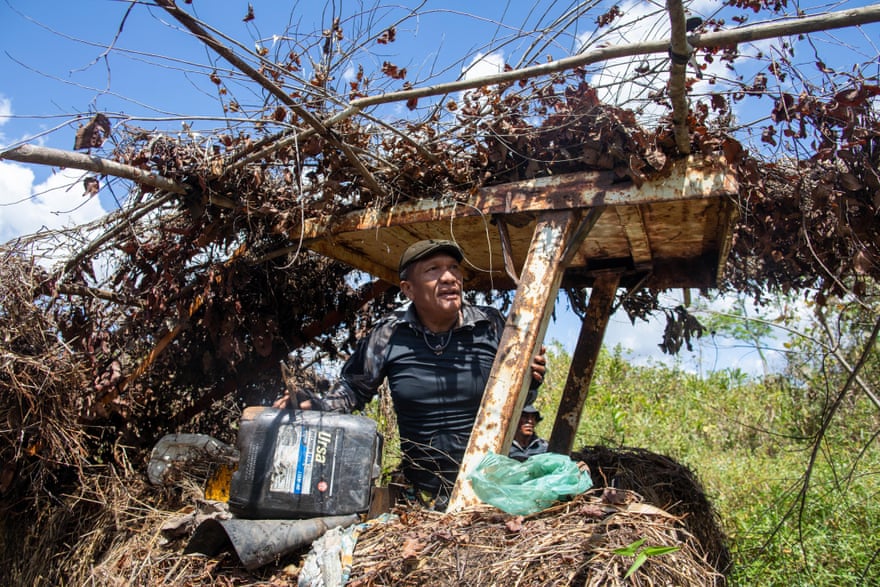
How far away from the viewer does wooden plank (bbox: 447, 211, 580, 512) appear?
9.71ft

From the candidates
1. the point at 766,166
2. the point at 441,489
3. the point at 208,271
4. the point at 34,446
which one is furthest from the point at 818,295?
the point at 34,446

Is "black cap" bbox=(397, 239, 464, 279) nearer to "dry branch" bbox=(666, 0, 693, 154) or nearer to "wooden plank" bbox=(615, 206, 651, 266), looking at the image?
"wooden plank" bbox=(615, 206, 651, 266)

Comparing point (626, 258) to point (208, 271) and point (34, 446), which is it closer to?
point (208, 271)

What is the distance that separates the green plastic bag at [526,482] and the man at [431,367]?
2.82 ft

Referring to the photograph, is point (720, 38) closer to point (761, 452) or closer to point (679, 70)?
point (679, 70)

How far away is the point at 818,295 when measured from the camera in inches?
165

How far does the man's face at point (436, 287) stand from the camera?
3814 mm

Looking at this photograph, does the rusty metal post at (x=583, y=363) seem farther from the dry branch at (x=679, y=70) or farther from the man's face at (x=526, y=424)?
the dry branch at (x=679, y=70)

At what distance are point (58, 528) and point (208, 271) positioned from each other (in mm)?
1865

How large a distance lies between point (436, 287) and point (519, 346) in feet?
2.74

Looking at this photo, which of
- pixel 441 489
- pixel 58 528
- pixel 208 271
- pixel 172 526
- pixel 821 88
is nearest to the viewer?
pixel 821 88

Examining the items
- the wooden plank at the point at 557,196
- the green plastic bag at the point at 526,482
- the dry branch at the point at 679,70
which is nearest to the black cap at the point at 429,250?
the wooden plank at the point at 557,196

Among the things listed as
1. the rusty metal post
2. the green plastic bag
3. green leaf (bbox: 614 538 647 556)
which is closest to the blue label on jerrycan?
the green plastic bag

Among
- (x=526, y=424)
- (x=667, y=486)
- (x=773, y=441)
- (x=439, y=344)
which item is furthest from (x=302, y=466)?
(x=773, y=441)
